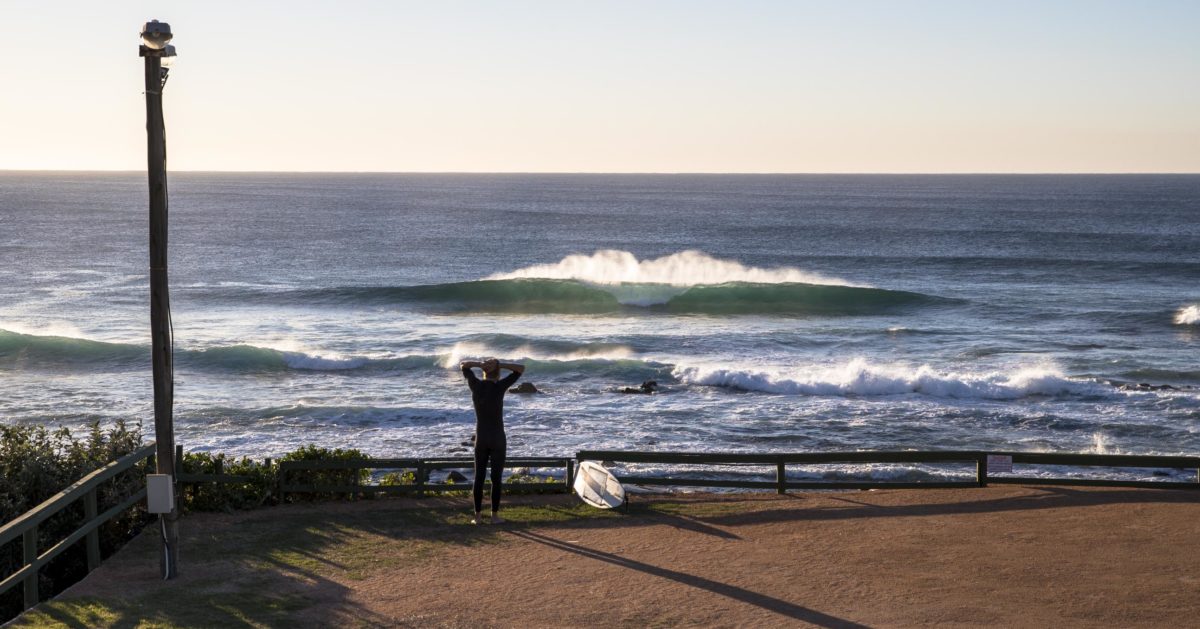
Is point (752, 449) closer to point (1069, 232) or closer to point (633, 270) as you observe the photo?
point (633, 270)

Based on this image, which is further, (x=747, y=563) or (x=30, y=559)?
(x=747, y=563)

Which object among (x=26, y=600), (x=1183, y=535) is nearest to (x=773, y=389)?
(x=1183, y=535)

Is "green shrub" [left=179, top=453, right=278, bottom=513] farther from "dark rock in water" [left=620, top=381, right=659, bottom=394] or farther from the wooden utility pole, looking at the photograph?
"dark rock in water" [left=620, top=381, right=659, bottom=394]

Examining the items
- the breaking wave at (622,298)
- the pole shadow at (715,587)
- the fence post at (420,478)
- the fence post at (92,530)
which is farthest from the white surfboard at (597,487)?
the breaking wave at (622,298)

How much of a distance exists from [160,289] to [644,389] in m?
19.1

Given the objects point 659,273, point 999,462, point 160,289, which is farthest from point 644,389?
point 659,273

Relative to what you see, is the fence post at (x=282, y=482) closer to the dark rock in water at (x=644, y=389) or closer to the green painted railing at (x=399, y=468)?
the green painted railing at (x=399, y=468)

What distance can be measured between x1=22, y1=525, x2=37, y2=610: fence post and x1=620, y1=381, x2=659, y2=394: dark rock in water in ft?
63.6

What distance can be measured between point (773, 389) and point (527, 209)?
355ft

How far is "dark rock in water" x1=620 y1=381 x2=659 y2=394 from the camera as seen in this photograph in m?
27.4

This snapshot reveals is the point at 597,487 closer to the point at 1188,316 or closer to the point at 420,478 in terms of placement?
the point at 420,478

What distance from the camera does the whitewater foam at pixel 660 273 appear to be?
5462 centimetres

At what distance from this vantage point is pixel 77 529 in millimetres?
9758

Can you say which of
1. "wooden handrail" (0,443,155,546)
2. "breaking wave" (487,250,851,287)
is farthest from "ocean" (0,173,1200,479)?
"wooden handrail" (0,443,155,546)
